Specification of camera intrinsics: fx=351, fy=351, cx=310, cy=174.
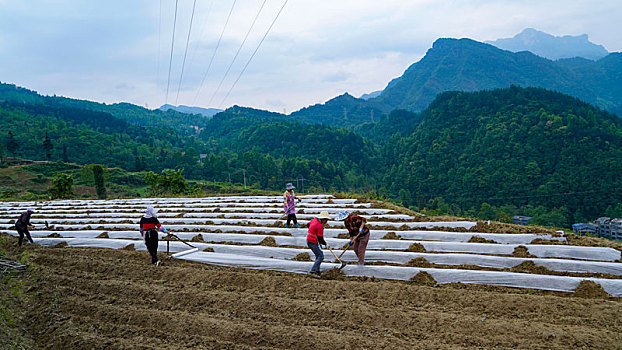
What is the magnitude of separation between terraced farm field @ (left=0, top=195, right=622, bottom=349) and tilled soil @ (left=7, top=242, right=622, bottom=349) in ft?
0.07

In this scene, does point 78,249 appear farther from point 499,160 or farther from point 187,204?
point 499,160

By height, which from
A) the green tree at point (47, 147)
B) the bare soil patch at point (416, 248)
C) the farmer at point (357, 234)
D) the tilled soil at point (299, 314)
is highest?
the green tree at point (47, 147)

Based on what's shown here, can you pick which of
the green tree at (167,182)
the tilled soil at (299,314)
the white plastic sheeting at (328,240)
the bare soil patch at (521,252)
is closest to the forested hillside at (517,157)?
the green tree at (167,182)

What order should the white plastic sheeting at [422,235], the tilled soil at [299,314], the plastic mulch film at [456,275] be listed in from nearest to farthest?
1. the tilled soil at [299,314]
2. the plastic mulch film at [456,275]
3. the white plastic sheeting at [422,235]

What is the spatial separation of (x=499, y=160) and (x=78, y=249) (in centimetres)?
6322

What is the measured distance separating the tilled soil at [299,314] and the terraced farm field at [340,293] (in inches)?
0.8

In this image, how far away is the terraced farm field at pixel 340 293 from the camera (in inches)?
182

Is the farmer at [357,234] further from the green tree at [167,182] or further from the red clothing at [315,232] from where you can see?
the green tree at [167,182]

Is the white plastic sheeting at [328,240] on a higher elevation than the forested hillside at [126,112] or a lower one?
lower

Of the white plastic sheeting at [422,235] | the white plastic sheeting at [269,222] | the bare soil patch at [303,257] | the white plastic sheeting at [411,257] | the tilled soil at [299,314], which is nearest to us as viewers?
the tilled soil at [299,314]

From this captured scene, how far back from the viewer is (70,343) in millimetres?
4949

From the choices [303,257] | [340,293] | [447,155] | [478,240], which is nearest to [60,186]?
[303,257]

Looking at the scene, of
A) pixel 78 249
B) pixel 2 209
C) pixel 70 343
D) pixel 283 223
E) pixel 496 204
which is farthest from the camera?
pixel 496 204

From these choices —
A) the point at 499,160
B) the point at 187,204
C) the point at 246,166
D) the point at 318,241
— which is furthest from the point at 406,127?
the point at 318,241
